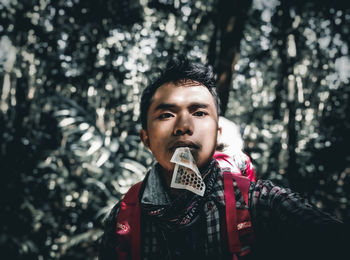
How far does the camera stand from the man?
1.02 m

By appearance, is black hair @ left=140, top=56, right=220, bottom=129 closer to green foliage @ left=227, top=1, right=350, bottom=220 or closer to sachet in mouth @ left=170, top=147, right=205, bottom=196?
sachet in mouth @ left=170, top=147, right=205, bottom=196

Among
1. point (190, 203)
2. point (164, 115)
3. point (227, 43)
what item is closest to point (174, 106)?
point (164, 115)

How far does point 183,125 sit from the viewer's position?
1101mm

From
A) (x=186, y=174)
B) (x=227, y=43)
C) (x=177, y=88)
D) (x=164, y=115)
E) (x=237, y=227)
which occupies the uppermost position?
(x=227, y=43)

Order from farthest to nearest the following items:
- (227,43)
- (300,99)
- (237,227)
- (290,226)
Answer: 1. (300,99)
2. (227,43)
3. (237,227)
4. (290,226)

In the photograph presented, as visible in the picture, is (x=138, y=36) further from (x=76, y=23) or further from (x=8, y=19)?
(x=8, y=19)

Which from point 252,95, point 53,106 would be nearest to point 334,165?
point 252,95

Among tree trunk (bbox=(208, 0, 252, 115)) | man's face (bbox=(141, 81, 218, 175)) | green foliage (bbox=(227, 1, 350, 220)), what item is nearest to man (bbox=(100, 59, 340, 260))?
man's face (bbox=(141, 81, 218, 175))

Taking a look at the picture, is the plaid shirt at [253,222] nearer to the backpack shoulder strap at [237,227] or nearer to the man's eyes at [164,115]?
the backpack shoulder strap at [237,227]

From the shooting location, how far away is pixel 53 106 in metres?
3.41

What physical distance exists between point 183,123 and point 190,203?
39cm

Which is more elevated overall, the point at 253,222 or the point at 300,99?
the point at 300,99

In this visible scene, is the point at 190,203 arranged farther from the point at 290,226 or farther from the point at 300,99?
the point at 300,99

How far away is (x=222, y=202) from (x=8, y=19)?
4285 millimetres
